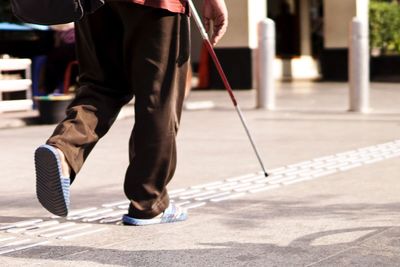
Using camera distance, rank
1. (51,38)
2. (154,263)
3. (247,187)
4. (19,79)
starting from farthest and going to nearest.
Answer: (51,38)
(19,79)
(247,187)
(154,263)

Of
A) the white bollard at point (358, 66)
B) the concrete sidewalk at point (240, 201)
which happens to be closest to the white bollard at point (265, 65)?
the white bollard at point (358, 66)

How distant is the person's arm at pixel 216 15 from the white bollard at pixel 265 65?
708cm

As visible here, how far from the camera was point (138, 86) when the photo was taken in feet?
14.4

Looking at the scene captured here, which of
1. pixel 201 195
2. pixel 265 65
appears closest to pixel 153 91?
pixel 201 195

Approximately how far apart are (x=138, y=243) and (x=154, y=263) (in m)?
0.40

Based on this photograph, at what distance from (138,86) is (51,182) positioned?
2.19ft

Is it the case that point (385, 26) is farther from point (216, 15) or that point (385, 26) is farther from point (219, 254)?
point (219, 254)

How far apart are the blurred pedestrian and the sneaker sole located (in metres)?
0.13

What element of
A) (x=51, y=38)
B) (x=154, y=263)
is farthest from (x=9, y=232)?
(x=51, y=38)

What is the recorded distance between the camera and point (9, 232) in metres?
4.43

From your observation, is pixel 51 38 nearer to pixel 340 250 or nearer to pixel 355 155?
pixel 355 155

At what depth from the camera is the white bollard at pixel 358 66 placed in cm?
1127

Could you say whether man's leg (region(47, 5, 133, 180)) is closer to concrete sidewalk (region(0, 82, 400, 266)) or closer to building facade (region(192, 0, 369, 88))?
concrete sidewalk (region(0, 82, 400, 266))

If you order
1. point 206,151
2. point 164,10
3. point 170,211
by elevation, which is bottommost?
point 206,151
